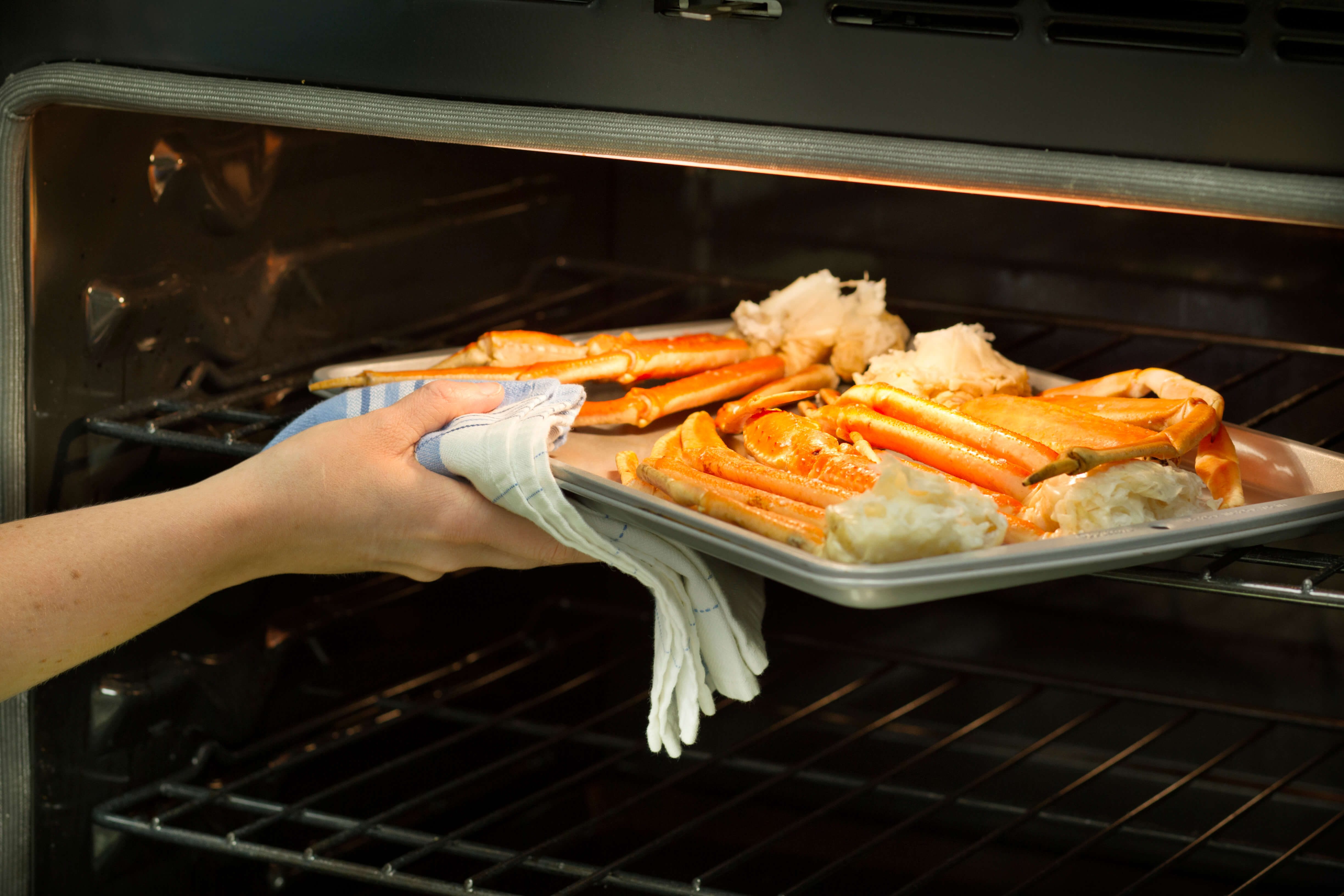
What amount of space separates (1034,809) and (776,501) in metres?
0.66

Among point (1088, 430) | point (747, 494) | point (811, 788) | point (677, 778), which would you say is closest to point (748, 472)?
point (747, 494)

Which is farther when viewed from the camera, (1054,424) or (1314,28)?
(1054,424)

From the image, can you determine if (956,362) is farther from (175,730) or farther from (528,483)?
(175,730)

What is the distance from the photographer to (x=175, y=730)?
1.29 meters

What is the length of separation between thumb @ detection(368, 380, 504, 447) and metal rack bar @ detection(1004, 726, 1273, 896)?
28.9 inches

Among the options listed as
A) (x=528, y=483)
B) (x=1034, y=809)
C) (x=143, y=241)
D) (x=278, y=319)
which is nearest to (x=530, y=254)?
(x=278, y=319)

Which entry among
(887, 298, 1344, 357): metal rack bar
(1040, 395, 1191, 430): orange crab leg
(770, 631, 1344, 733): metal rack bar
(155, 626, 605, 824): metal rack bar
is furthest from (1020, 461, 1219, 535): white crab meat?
(155, 626, 605, 824): metal rack bar

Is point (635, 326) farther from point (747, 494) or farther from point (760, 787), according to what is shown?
point (747, 494)

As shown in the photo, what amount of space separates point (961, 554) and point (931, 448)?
10.0 inches

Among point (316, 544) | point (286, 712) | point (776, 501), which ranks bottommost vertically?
point (286, 712)

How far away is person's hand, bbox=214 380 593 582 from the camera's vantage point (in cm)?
93

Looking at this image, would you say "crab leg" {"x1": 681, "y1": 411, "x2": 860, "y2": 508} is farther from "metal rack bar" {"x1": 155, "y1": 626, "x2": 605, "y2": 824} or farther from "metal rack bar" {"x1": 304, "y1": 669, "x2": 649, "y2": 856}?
"metal rack bar" {"x1": 155, "y1": 626, "x2": 605, "y2": 824}

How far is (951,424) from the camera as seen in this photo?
0.97 metres

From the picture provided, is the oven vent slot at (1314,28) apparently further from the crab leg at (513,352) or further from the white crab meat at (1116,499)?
the crab leg at (513,352)
